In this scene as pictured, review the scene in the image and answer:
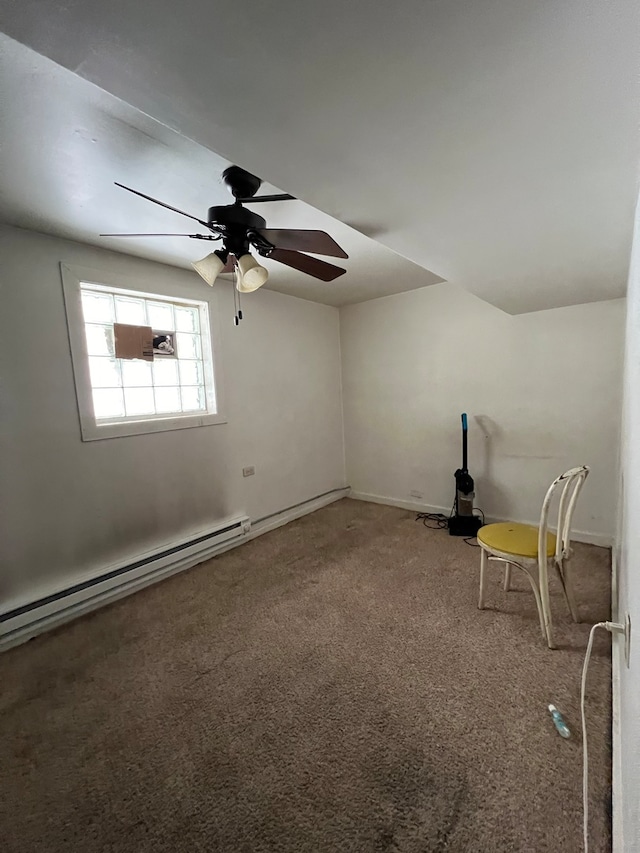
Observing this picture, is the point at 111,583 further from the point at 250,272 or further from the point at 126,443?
the point at 250,272

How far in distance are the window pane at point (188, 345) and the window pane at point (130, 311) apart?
31 cm

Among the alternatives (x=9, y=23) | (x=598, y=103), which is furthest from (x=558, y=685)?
(x=9, y=23)

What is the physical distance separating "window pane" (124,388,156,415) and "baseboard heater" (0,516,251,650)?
107 centimetres

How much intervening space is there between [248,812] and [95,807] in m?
0.53

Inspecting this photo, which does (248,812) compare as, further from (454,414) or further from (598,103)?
(454,414)

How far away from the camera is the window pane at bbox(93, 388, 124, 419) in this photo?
8.45 feet

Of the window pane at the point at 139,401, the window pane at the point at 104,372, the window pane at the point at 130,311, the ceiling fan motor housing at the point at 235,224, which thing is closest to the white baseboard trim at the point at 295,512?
the window pane at the point at 139,401

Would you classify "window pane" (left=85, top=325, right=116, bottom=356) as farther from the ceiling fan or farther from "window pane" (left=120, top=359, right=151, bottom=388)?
the ceiling fan

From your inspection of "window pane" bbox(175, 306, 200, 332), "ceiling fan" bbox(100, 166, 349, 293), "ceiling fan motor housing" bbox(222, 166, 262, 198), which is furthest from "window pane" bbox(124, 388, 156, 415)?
"ceiling fan motor housing" bbox(222, 166, 262, 198)

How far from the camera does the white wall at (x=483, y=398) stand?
9.57ft

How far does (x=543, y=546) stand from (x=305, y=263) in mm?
1890

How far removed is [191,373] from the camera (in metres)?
3.14

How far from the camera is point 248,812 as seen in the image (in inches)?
46.8

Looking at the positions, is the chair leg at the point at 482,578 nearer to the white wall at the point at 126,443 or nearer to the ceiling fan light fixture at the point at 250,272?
the ceiling fan light fixture at the point at 250,272
